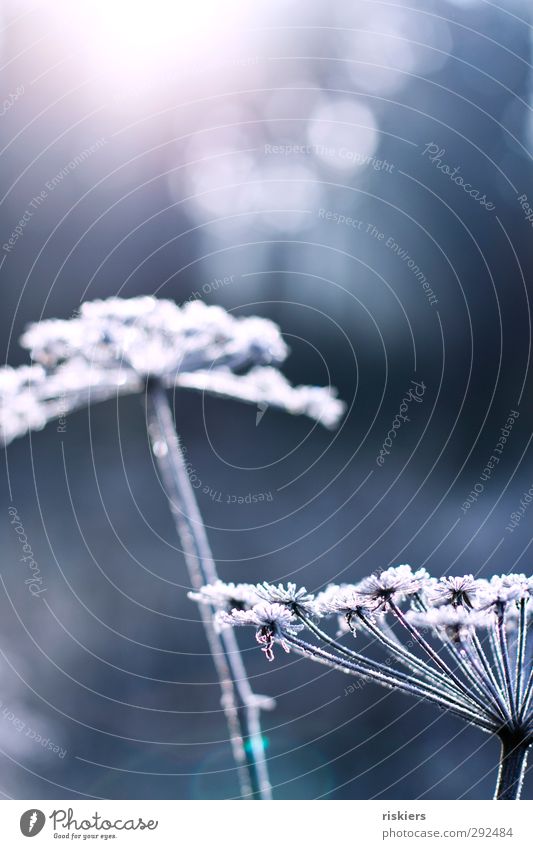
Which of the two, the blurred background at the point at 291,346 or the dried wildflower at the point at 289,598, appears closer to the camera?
the dried wildflower at the point at 289,598

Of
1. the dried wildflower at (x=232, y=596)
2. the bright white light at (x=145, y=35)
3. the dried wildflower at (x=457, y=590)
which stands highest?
the bright white light at (x=145, y=35)

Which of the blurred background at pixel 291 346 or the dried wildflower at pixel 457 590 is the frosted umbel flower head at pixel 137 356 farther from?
the blurred background at pixel 291 346

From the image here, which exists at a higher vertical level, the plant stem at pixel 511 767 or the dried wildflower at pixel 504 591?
the dried wildflower at pixel 504 591

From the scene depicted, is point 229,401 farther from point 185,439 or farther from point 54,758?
point 54,758

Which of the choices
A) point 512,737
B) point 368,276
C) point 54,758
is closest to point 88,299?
point 368,276

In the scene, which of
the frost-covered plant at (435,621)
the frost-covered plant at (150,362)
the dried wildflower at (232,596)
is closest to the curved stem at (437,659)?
the frost-covered plant at (435,621)
